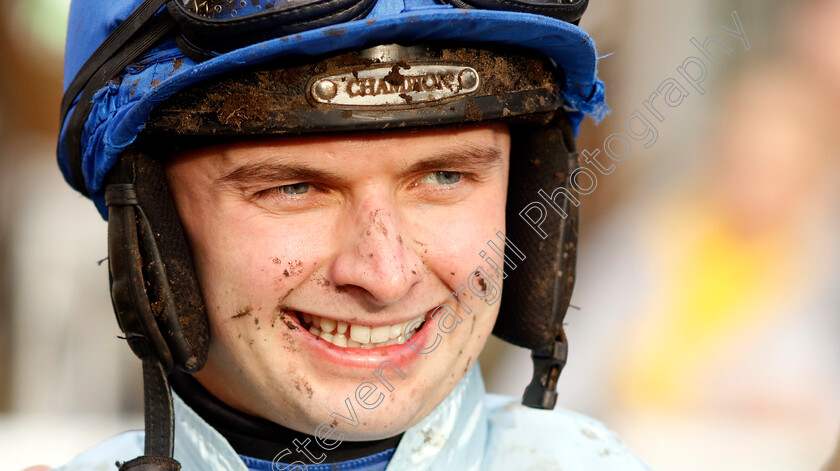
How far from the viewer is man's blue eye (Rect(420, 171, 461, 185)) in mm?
1558

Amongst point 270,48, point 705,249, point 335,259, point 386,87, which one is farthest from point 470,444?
point 705,249

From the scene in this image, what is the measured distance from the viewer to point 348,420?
58.4 inches

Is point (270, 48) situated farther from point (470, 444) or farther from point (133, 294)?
point (470, 444)

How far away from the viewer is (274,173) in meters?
1.45

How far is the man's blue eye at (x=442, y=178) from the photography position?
1558mm

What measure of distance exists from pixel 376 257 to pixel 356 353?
0.69 feet

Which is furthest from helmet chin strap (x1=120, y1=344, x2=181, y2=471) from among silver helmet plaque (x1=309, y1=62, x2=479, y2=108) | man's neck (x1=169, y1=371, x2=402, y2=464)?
silver helmet plaque (x1=309, y1=62, x2=479, y2=108)

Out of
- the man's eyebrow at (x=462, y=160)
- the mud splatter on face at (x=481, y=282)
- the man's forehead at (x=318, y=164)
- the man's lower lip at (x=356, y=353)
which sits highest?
the man's forehead at (x=318, y=164)

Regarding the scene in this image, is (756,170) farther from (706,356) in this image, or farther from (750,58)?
(706,356)

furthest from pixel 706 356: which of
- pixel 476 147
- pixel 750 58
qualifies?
pixel 476 147

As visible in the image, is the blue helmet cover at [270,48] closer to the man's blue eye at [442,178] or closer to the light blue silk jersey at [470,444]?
the man's blue eye at [442,178]

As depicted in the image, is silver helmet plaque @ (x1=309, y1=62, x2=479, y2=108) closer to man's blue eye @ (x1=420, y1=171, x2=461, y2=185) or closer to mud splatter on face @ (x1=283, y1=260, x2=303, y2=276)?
man's blue eye @ (x1=420, y1=171, x2=461, y2=185)

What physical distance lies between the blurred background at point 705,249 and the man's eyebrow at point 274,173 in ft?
9.13

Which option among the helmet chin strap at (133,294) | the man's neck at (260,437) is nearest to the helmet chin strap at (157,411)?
the helmet chin strap at (133,294)
